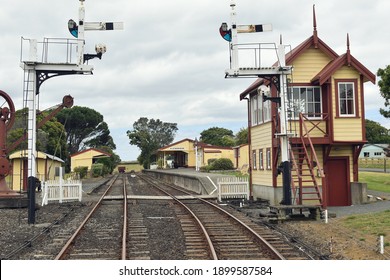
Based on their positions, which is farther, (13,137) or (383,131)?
(383,131)

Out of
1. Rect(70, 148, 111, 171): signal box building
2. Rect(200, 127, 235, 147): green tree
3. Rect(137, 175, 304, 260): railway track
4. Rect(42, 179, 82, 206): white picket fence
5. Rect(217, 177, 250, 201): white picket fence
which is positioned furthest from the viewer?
Rect(200, 127, 235, 147): green tree

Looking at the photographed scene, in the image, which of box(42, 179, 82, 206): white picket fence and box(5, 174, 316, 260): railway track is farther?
box(42, 179, 82, 206): white picket fence

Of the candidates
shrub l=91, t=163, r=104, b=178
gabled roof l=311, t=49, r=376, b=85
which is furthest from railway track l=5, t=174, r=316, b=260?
shrub l=91, t=163, r=104, b=178

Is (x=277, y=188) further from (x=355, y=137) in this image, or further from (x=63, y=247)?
(x=63, y=247)

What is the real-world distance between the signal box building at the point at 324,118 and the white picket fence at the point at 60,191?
8.78 meters

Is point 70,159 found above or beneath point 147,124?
beneath

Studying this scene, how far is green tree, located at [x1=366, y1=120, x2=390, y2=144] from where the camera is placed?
3733 inches

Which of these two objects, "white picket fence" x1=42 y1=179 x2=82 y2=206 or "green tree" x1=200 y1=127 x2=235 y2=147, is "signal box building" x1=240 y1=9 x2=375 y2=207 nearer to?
"white picket fence" x1=42 y1=179 x2=82 y2=206

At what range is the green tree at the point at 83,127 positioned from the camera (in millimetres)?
82562

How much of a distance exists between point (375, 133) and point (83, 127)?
5848cm

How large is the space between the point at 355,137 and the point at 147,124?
107657 millimetres

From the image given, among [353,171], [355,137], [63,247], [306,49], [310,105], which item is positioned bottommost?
[63,247]
